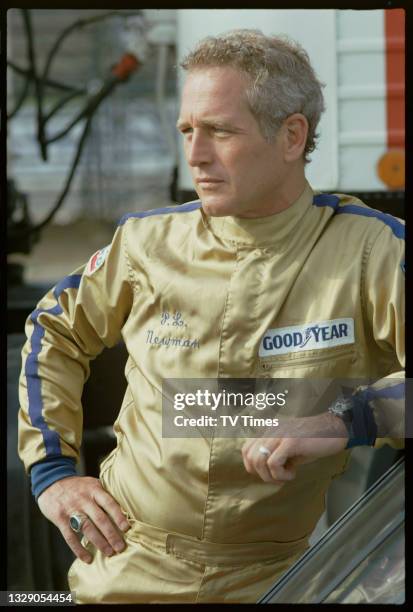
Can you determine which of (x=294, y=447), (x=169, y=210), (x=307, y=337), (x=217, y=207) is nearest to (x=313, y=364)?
(x=307, y=337)

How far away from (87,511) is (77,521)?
0.02 m

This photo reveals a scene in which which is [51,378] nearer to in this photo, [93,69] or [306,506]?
[306,506]

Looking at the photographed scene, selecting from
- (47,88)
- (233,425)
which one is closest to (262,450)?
(233,425)

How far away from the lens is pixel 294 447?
1402mm

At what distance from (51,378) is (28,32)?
1739 mm

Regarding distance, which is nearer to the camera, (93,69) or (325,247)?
(325,247)

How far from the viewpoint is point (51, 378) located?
172 cm

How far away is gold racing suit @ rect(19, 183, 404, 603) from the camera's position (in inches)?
60.5

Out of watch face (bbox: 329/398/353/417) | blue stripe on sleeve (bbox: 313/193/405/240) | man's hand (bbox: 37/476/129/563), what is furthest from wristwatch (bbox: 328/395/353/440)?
man's hand (bbox: 37/476/129/563)

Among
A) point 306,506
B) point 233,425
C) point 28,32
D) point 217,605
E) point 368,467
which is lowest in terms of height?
point 368,467

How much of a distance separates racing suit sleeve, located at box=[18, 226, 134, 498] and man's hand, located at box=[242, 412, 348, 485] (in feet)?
1.26

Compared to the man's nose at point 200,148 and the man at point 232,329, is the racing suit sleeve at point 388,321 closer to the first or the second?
the man at point 232,329

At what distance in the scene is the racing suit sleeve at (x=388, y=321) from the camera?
147 centimetres

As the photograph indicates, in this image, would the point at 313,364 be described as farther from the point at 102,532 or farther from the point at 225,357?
the point at 102,532
